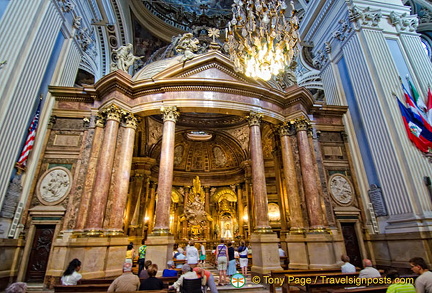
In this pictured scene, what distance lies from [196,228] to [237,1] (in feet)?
48.1

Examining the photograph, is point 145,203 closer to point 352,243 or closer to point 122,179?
point 122,179

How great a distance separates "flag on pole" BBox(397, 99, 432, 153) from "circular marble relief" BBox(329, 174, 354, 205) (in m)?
3.49

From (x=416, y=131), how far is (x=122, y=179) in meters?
12.5

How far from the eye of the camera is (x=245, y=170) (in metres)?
18.1

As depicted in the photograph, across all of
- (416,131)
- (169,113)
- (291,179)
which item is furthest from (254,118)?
(416,131)

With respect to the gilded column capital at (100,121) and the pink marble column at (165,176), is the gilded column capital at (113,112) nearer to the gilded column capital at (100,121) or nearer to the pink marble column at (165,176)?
the gilded column capital at (100,121)

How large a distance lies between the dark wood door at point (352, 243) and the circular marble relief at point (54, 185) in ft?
42.3

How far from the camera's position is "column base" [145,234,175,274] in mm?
8508

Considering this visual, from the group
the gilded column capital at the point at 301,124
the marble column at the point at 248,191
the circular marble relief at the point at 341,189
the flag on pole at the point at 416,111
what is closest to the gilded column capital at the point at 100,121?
the gilded column capital at the point at 301,124

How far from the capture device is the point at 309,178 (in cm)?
1072

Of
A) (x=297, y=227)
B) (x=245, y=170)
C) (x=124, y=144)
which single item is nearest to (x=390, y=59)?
(x=297, y=227)

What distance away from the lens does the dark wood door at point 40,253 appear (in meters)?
9.03

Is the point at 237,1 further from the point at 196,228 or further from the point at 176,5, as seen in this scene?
the point at 176,5

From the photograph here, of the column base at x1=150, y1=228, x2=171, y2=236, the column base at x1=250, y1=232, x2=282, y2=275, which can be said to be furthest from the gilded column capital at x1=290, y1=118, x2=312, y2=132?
the column base at x1=150, y1=228, x2=171, y2=236
